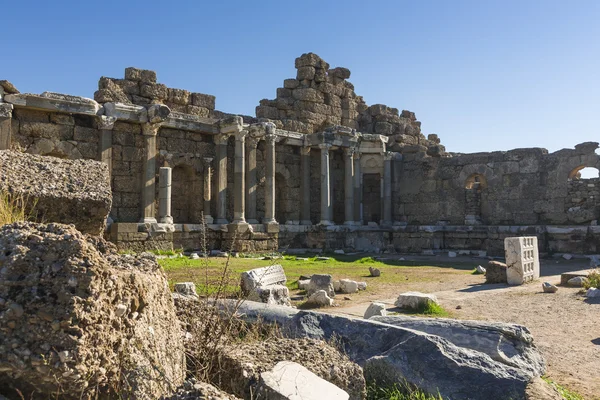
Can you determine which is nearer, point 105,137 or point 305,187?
A: point 105,137

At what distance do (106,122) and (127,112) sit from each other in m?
0.78

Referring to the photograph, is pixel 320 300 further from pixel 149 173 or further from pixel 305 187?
pixel 305 187

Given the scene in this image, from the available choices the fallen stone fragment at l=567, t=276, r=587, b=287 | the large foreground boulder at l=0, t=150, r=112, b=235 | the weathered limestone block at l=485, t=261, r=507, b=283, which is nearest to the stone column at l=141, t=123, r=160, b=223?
the weathered limestone block at l=485, t=261, r=507, b=283

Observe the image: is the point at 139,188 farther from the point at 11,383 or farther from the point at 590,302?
the point at 11,383

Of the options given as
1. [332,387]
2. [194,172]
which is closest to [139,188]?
[194,172]

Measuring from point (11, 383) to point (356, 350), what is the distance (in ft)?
8.88

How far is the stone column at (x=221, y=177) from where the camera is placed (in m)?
18.2

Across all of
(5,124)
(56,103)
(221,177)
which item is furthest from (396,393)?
(221,177)

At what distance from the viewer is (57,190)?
4250 millimetres

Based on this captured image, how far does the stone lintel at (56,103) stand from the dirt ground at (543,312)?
10.4 meters

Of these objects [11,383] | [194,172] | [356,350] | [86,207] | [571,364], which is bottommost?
[571,364]

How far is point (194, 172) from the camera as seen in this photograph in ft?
60.7

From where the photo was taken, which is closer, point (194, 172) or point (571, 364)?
point (571, 364)

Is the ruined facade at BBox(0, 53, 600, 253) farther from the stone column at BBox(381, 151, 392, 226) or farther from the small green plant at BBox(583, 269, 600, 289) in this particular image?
the small green plant at BBox(583, 269, 600, 289)
